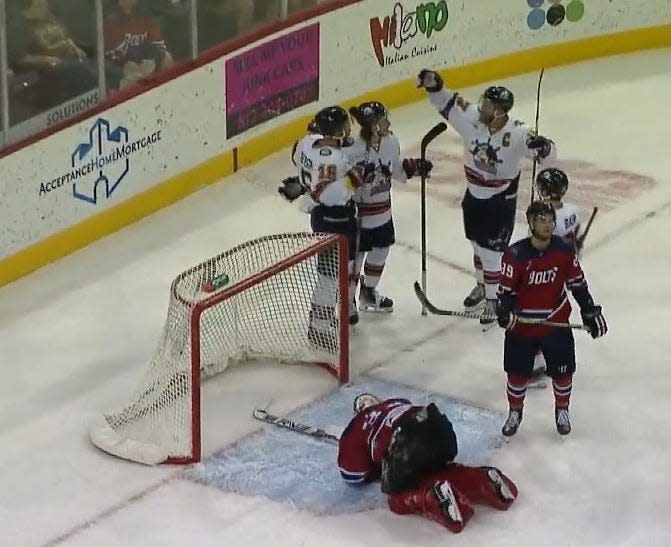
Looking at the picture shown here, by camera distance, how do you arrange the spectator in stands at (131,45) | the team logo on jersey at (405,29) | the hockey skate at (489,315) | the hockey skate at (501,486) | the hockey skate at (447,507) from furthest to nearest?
the team logo on jersey at (405,29), the spectator in stands at (131,45), the hockey skate at (489,315), the hockey skate at (501,486), the hockey skate at (447,507)

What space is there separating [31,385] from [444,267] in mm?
2001

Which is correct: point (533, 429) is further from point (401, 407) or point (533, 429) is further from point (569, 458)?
point (401, 407)

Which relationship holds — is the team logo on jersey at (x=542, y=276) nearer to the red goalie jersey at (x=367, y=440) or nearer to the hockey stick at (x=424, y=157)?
the red goalie jersey at (x=367, y=440)

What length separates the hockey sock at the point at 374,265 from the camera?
6.64 meters

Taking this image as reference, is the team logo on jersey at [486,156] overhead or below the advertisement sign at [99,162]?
overhead

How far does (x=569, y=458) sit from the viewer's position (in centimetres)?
559

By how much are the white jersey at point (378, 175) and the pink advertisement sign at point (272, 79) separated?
1866 millimetres

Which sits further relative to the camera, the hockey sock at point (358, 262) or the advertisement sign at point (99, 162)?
the advertisement sign at point (99, 162)

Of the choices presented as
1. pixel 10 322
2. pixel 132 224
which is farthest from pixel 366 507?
pixel 132 224

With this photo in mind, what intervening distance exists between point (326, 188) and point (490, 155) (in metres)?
0.67

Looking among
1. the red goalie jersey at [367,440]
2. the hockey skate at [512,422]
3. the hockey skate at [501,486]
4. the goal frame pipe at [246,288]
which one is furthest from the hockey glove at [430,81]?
the hockey skate at [501,486]

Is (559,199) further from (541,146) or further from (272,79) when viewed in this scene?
(272,79)

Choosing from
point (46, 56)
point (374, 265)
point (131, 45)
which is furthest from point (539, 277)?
point (131, 45)

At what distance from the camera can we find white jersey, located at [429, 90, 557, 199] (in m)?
6.26
